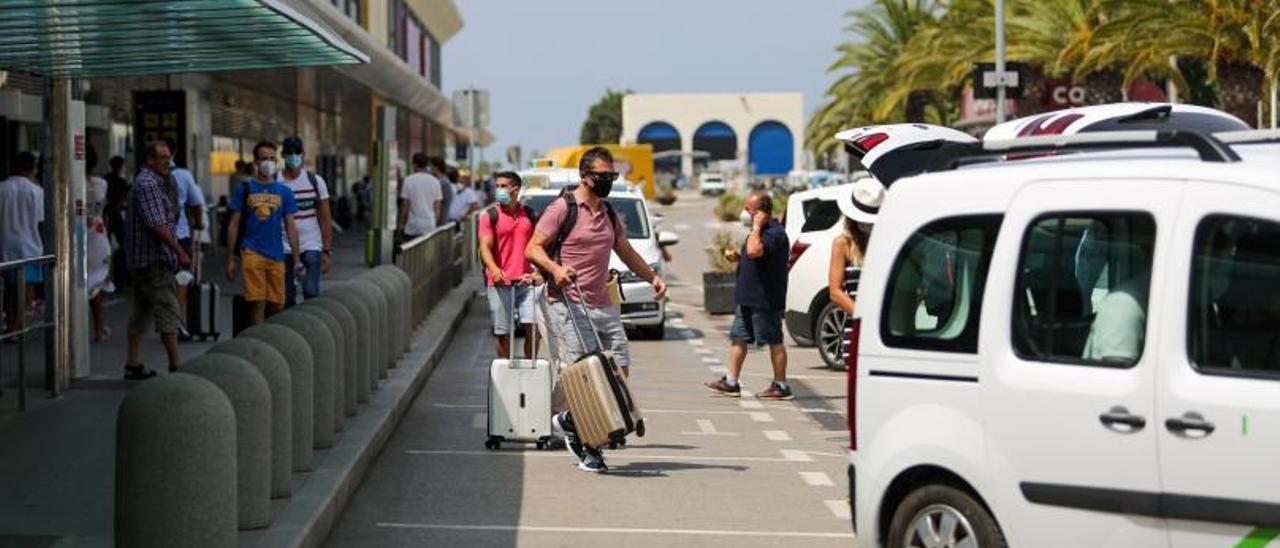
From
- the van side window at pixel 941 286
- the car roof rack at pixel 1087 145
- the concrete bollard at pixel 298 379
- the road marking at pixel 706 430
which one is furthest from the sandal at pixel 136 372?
the van side window at pixel 941 286

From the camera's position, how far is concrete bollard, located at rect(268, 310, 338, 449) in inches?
→ 468

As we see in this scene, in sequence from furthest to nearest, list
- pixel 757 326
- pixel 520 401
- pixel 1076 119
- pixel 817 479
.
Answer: pixel 757 326, pixel 520 401, pixel 817 479, pixel 1076 119

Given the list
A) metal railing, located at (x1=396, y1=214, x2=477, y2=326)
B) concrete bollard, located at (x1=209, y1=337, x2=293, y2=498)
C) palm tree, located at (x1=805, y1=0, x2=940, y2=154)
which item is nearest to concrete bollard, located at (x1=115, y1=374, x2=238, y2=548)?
concrete bollard, located at (x1=209, y1=337, x2=293, y2=498)

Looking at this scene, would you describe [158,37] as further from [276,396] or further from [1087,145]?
[1087,145]

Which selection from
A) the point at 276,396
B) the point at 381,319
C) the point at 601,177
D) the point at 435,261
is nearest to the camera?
Answer: the point at 276,396

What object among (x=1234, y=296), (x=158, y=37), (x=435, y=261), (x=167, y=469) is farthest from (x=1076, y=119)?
(x=435, y=261)

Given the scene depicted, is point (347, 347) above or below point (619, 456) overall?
above

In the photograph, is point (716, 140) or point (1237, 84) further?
point (716, 140)

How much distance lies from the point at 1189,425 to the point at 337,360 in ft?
22.3

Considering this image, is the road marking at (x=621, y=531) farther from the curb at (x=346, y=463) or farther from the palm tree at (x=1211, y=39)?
the palm tree at (x=1211, y=39)

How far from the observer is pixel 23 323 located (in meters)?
14.3

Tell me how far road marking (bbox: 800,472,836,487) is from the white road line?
2.99 meters

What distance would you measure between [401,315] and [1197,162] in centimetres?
1175

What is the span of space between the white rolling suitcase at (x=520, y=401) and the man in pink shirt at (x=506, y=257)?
270 centimetres
